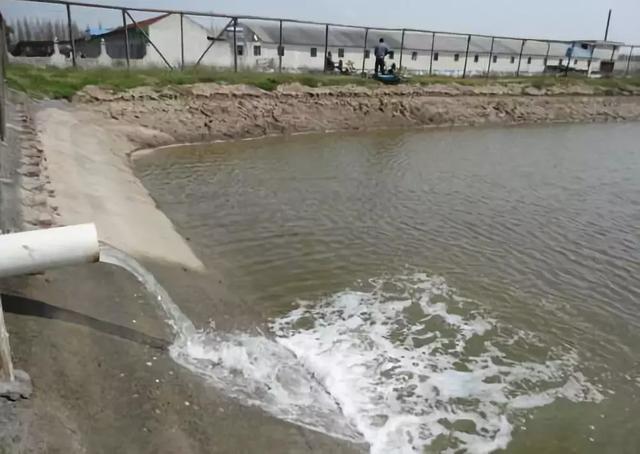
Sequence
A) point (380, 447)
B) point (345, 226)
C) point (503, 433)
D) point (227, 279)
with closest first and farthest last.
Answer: point (380, 447), point (503, 433), point (227, 279), point (345, 226)

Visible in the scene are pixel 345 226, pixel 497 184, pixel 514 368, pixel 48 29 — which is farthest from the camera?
pixel 48 29

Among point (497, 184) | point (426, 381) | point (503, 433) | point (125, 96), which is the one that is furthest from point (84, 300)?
point (125, 96)

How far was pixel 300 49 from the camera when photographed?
4472cm

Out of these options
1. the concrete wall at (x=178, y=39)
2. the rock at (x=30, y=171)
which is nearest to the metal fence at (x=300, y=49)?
the concrete wall at (x=178, y=39)

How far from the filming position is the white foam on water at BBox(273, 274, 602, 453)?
5258mm

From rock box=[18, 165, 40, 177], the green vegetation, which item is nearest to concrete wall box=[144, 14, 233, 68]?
the green vegetation

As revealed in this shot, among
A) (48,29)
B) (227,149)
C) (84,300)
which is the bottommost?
(227,149)

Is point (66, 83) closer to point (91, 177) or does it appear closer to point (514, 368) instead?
A: point (91, 177)

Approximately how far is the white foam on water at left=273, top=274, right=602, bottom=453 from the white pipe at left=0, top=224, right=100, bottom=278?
9.64ft

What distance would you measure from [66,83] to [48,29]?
13.8 m

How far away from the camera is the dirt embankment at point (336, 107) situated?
61.6ft

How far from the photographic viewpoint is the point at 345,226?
10570 millimetres

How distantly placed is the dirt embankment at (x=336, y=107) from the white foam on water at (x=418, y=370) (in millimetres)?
13393

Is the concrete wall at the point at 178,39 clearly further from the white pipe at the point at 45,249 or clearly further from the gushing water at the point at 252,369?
the white pipe at the point at 45,249
